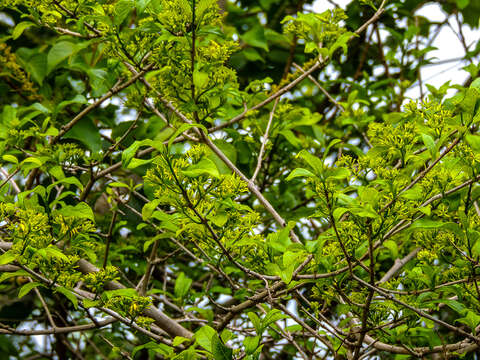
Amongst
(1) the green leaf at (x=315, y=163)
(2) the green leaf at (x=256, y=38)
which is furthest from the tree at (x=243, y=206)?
(2) the green leaf at (x=256, y=38)

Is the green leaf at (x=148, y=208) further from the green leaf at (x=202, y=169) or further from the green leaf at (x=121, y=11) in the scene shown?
the green leaf at (x=121, y=11)

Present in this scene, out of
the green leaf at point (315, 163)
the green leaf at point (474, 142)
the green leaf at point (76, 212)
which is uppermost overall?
the green leaf at point (474, 142)

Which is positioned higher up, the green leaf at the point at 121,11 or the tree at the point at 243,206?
the green leaf at the point at 121,11

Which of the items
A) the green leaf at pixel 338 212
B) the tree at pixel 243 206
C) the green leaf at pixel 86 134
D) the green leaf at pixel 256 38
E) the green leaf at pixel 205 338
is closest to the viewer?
the green leaf at pixel 338 212

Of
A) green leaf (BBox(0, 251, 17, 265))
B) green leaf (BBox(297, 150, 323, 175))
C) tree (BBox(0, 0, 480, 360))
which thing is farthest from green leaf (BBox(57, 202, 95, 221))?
green leaf (BBox(297, 150, 323, 175))

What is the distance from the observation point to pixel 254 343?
1.31m

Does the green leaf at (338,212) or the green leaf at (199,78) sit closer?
the green leaf at (338,212)

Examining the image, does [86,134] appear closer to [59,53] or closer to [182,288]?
[59,53]

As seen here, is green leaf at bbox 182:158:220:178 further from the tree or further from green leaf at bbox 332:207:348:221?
green leaf at bbox 332:207:348:221

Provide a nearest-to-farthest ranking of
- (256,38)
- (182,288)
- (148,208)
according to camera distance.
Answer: (148,208)
(182,288)
(256,38)

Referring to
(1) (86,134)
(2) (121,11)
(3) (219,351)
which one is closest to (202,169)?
(3) (219,351)

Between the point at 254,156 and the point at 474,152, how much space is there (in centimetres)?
119

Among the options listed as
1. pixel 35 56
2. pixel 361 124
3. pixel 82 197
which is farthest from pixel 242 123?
pixel 35 56

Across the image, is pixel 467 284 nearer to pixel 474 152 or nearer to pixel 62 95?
pixel 474 152
